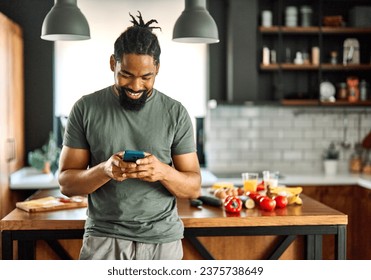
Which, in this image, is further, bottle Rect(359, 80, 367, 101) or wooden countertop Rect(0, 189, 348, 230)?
bottle Rect(359, 80, 367, 101)

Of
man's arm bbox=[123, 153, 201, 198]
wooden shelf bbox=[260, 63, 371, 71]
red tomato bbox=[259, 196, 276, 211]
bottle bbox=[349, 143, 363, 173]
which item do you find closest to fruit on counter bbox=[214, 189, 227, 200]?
red tomato bbox=[259, 196, 276, 211]

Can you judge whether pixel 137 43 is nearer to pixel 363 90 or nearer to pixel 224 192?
pixel 224 192

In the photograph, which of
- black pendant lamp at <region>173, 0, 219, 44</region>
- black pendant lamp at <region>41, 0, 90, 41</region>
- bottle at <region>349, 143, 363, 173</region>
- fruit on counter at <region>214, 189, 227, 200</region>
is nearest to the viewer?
black pendant lamp at <region>41, 0, 90, 41</region>

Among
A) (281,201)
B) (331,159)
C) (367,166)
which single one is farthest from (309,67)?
(281,201)

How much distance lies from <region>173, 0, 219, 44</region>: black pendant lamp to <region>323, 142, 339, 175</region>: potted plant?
1.75m

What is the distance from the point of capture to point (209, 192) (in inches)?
93.4

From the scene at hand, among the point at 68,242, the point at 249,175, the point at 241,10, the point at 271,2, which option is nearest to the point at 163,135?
the point at 68,242

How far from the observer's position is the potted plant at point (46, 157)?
111 inches

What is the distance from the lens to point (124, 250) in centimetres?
139

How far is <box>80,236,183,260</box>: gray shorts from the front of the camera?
1.40 m

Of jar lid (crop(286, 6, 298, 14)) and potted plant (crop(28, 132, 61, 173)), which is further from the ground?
jar lid (crop(286, 6, 298, 14))

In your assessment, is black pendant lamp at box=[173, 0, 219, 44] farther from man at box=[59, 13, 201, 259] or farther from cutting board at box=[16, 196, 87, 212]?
→ cutting board at box=[16, 196, 87, 212]

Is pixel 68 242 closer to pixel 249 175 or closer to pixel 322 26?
pixel 249 175

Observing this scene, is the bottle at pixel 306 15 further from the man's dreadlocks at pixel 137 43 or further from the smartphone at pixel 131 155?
the smartphone at pixel 131 155
